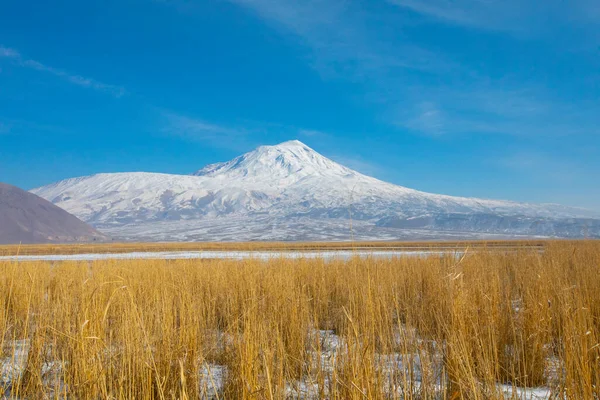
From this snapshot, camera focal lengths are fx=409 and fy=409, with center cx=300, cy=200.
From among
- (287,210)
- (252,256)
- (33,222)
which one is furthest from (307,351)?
(287,210)

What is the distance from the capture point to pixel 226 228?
107750 mm

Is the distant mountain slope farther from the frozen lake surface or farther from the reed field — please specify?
the reed field

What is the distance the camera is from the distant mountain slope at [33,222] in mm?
68650

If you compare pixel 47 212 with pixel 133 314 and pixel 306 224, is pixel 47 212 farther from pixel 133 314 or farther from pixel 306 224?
pixel 133 314

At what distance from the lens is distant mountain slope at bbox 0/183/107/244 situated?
68.7 metres

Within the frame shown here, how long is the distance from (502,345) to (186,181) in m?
198

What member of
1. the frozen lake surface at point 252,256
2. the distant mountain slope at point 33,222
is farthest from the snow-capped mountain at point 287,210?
the frozen lake surface at point 252,256

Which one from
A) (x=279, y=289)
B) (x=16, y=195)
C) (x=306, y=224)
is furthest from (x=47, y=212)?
(x=279, y=289)

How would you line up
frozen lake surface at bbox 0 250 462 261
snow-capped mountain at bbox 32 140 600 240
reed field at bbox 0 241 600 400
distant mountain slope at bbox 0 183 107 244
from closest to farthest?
reed field at bbox 0 241 600 400
frozen lake surface at bbox 0 250 462 261
distant mountain slope at bbox 0 183 107 244
snow-capped mountain at bbox 32 140 600 240

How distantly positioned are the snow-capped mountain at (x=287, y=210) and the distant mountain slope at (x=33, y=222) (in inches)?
633

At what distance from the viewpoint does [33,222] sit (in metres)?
73.9

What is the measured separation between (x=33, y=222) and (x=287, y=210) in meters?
79.3

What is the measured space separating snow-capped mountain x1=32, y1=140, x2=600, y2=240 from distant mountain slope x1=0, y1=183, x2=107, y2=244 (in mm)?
16083

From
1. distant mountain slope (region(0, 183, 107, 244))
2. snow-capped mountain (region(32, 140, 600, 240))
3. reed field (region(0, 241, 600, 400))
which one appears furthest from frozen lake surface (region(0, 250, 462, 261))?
snow-capped mountain (region(32, 140, 600, 240))
